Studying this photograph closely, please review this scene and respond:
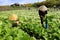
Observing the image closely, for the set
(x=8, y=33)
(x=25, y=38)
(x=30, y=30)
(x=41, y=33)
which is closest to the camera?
(x=25, y=38)

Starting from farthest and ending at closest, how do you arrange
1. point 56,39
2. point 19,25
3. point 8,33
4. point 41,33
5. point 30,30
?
point 19,25, point 30,30, point 41,33, point 8,33, point 56,39

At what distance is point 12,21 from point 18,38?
528 centimetres

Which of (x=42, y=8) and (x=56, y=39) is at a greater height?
(x=42, y=8)

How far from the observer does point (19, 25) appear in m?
13.1

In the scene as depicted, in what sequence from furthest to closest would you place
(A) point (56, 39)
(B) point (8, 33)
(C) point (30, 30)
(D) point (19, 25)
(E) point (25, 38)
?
(D) point (19, 25) < (C) point (30, 30) < (B) point (8, 33) < (A) point (56, 39) < (E) point (25, 38)

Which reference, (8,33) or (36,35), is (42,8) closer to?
(36,35)

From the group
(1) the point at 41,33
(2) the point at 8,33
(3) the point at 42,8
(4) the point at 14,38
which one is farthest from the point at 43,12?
(4) the point at 14,38

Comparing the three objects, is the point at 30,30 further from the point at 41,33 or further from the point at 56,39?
the point at 56,39

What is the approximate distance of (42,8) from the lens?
10.7 meters

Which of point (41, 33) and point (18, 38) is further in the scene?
point (41, 33)

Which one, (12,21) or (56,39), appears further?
(12,21)

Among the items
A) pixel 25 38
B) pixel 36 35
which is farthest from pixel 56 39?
pixel 36 35

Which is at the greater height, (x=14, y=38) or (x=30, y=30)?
(x=14, y=38)

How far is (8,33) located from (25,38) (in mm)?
1426
